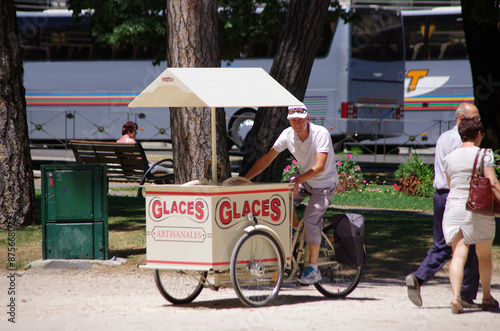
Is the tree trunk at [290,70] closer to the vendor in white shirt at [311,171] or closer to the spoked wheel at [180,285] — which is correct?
the vendor in white shirt at [311,171]

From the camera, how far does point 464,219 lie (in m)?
5.54

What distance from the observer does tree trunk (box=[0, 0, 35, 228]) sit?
8.84 meters

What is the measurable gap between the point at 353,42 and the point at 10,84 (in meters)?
14.6

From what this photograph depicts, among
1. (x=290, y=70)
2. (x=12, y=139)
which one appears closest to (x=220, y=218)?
(x=290, y=70)

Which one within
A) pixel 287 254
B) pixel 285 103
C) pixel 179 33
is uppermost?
pixel 179 33

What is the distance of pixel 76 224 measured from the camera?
24.3 feet

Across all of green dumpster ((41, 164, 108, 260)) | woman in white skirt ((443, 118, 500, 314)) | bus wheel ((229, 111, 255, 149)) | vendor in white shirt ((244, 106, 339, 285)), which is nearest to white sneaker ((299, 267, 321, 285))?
vendor in white shirt ((244, 106, 339, 285))

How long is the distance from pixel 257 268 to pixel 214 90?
4.85ft

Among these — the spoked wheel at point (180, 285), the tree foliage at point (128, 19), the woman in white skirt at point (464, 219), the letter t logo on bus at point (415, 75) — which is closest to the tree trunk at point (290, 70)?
the spoked wheel at point (180, 285)

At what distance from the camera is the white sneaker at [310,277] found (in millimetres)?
6172

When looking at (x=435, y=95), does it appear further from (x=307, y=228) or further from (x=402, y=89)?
(x=307, y=228)

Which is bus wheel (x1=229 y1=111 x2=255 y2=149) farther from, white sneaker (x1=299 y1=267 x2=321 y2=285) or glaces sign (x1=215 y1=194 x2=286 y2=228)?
glaces sign (x1=215 y1=194 x2=286 y2=228)

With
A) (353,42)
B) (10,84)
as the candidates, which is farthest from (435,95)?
(10,84)

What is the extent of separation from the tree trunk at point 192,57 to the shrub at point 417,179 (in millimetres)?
7515
